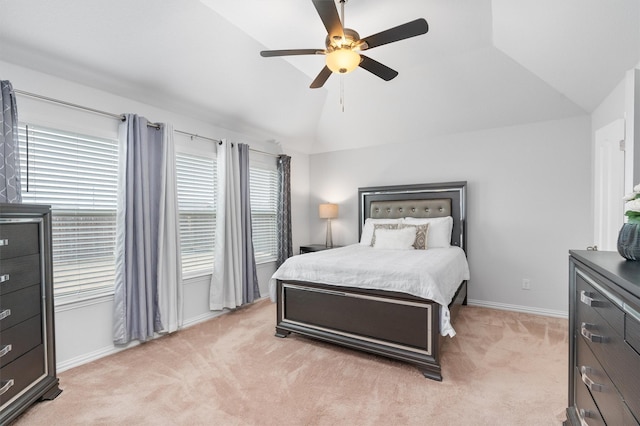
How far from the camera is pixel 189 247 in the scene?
3.51 metres

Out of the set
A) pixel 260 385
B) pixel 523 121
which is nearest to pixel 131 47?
pixel 260 385

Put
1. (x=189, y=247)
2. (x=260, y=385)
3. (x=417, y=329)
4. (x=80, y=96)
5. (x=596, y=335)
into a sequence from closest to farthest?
(x=596, y=335) < (x=260, y=385) < (x=417, y=329) < (x=80, y=96) < (x=189, y=247)

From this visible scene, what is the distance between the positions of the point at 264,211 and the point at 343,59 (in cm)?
→ 291

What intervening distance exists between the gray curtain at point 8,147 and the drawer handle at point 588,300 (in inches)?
131

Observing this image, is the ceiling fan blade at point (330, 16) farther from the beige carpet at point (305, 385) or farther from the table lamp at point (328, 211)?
the table lamp at point (328, 211)

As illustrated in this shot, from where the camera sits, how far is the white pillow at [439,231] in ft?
12.4

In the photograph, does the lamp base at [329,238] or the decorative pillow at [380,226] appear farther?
the lamp base at [329,238]

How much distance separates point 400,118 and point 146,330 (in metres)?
3.84

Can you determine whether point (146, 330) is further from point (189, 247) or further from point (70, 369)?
point (189, 247)

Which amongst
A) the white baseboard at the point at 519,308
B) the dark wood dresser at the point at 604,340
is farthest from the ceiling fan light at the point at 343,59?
the white baseboard at the point at 519,308

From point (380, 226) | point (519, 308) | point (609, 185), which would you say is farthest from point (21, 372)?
point (519, 308)

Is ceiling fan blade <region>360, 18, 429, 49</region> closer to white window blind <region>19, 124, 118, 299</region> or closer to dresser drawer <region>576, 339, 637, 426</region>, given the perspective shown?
dresser drawer <region>576, 339, 637, 426</region>

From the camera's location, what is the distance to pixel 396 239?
367 centimetres

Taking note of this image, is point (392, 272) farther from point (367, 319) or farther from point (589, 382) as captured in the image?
point (589, 382)
